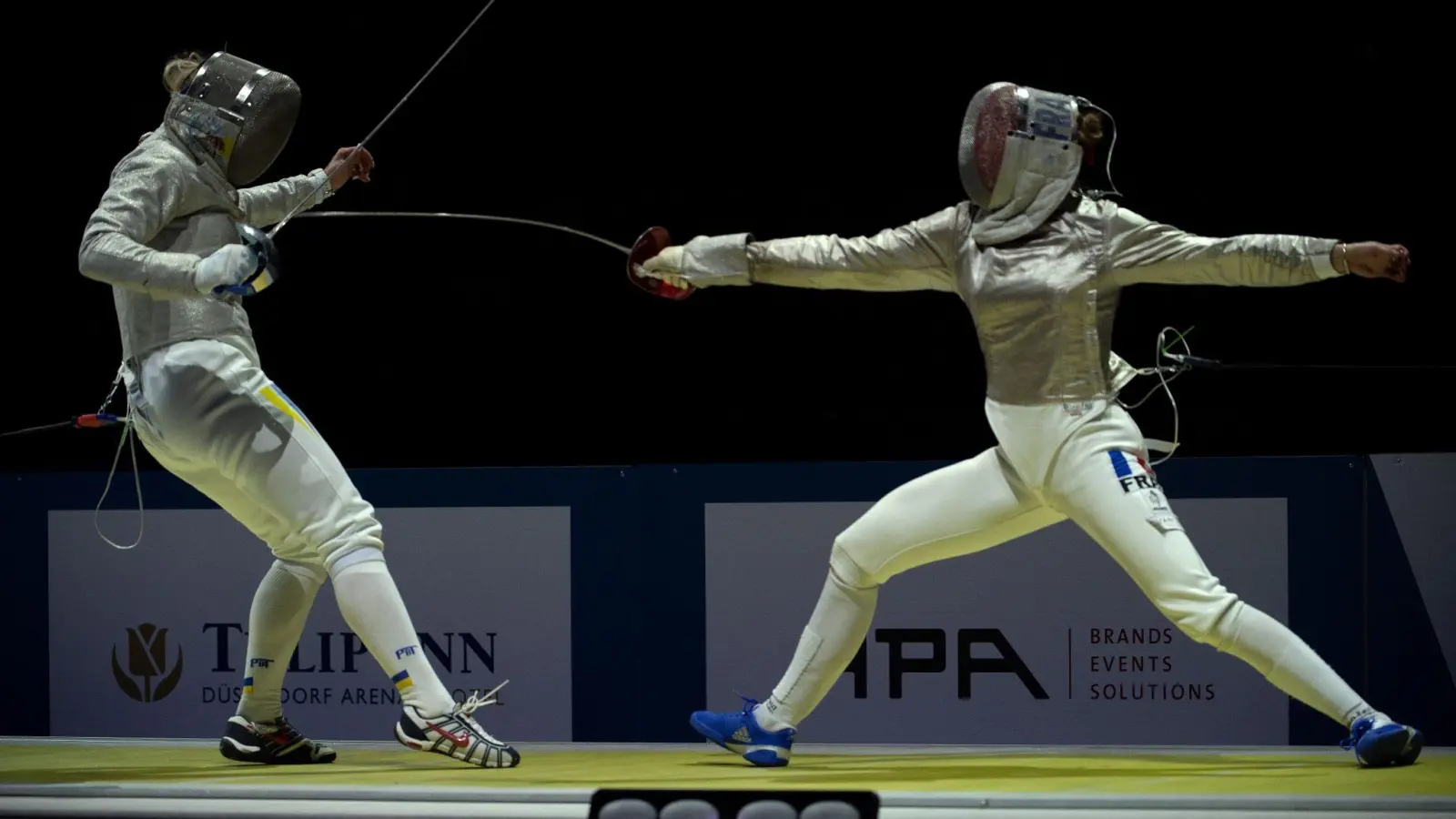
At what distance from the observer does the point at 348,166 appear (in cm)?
334

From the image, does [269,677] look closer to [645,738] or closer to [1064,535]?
[645,738]

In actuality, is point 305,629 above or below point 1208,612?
below

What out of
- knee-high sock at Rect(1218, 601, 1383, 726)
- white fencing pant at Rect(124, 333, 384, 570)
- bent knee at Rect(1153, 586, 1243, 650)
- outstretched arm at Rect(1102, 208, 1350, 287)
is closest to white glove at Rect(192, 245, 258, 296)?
white fencing pant at Rect(124, 333, 384, 570)

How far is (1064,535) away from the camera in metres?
3.86

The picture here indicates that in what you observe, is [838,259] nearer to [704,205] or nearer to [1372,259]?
[1372,259]

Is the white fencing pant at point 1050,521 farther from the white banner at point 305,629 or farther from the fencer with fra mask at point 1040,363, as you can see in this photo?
the white banner at point 305,629

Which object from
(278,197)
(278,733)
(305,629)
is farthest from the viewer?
(305,629)

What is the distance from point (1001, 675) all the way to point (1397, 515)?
0.97 m

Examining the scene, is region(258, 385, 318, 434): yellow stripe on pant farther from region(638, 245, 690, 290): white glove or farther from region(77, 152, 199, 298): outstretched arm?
region(638, 245, 690, 290): white glove

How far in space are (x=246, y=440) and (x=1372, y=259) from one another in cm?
192

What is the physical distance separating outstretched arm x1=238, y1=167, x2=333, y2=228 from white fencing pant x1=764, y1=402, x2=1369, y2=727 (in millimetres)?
1289

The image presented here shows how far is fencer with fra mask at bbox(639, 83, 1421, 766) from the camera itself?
8.91 ft

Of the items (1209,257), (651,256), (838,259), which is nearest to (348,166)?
(651,256)

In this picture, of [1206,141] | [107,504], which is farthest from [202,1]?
[1206,141]
